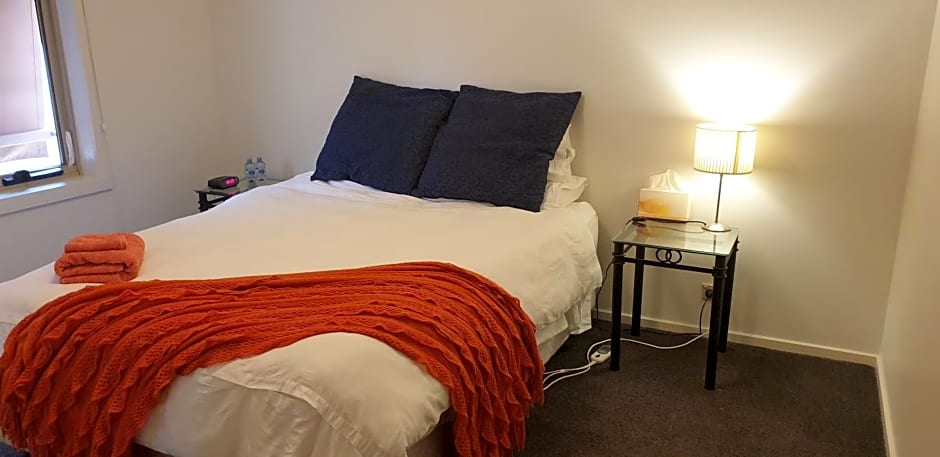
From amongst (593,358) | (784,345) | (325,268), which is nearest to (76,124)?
(325,268)

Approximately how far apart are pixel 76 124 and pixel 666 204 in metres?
2.74

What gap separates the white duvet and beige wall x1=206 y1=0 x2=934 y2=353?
465 mm

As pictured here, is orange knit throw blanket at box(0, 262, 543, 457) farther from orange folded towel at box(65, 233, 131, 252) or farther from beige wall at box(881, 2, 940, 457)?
beige wall at box(881, 2, 940, 457)

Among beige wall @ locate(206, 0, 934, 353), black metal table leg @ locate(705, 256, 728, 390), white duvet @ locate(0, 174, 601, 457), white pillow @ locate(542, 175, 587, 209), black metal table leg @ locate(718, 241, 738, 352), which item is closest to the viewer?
white duvet @ locate(0, 174, 601, 457)

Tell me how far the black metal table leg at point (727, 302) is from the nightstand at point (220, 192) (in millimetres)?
2338

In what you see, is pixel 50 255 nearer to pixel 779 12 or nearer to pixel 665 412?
pixel 665 412

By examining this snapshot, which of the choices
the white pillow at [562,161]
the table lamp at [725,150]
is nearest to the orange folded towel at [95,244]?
the white pillow at [562,161]

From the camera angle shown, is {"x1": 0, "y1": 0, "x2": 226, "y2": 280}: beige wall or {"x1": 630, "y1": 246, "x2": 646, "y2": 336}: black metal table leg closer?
{"x1": 630, "y1": 246, "x2": 646, "y2": 336}: black metal table leg

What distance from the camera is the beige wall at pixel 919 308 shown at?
1.82 meters

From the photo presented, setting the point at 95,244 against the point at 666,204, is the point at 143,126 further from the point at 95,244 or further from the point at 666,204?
the point at 666,204

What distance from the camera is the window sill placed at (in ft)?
9.98

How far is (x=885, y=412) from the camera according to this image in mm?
2430

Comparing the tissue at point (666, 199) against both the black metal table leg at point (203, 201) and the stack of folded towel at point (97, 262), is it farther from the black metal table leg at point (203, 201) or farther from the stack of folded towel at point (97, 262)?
the black metal table leg at point (203, 201)

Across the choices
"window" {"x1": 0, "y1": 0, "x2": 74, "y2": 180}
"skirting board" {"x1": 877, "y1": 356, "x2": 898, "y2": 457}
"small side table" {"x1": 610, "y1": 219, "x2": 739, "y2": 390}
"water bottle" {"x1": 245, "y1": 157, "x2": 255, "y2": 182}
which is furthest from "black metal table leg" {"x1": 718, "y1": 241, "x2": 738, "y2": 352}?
"window" {"x1": 0, "y1": 0, "x2": 74, "y2": 180}
